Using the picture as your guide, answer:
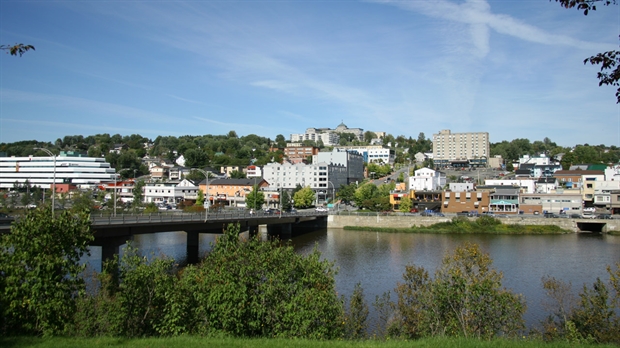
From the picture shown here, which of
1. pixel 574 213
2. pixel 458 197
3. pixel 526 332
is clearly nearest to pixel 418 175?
pixel 458 197

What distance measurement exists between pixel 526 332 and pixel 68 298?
1723cm

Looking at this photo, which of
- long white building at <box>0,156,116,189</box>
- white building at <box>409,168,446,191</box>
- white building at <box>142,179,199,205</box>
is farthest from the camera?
long white building at <box>0,156,116,189</box>

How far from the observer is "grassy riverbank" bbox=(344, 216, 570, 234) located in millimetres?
61812

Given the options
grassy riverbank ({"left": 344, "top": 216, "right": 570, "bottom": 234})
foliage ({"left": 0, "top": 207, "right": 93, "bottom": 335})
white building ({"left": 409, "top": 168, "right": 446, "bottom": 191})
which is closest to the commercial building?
white building ({"left": 409, "top": 168, "right": 446, "bottom": 191})

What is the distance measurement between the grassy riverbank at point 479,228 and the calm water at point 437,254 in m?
2.47

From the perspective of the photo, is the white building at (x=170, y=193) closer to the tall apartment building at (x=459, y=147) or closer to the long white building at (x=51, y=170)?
the long white building at (x=51, y=170)

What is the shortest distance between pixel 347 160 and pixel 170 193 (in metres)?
48.7

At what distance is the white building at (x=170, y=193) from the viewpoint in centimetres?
10021

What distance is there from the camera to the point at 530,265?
125 ft

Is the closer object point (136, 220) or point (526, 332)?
point (526, 332)

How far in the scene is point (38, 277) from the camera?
45.5 feet

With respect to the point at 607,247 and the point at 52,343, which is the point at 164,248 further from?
the point at 607,247

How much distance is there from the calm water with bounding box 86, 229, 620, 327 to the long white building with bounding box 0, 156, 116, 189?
2535 inches

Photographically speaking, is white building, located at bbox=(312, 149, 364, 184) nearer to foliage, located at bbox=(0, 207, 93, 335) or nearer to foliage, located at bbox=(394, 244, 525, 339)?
foliage, located at bbox=(394, 244, 525, 339)
